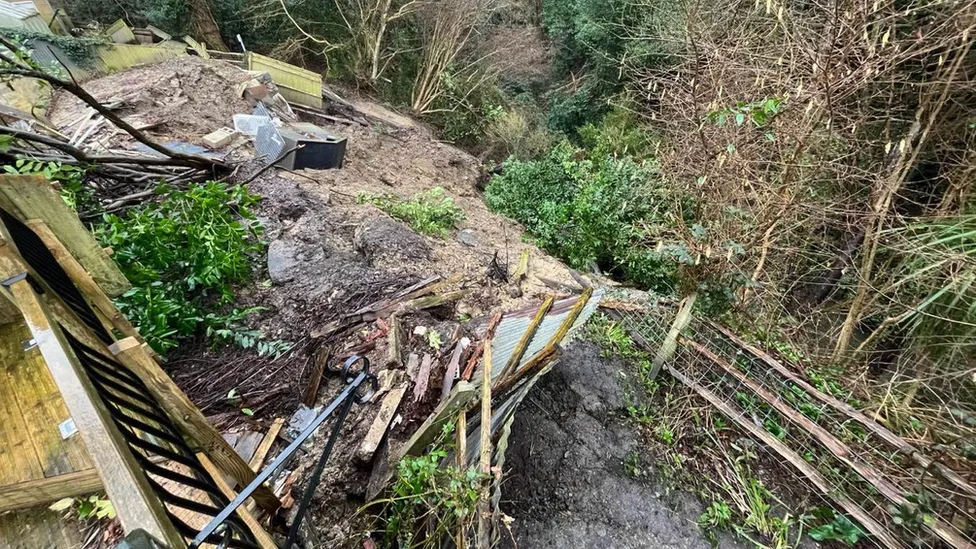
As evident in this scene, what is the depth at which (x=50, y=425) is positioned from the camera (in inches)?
73.0

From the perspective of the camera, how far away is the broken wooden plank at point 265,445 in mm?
2635

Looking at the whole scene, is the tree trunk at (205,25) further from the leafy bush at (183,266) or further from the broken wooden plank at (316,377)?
the broken wooden plank at (316,377)

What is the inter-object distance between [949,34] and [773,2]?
1.46 metres

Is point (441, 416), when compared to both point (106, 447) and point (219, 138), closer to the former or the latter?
point (106, 447)

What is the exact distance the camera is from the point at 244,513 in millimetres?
1649

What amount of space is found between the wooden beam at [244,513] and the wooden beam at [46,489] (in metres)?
0.36

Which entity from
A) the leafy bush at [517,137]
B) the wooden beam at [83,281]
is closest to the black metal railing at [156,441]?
the wooden beam at [83,281]

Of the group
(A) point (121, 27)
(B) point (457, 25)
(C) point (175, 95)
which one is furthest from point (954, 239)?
(A) point (121, 27)

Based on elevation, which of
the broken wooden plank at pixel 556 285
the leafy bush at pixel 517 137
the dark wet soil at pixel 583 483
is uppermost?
the dark wet soil at pixel 583 483

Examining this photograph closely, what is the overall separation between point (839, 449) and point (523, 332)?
7.66ft

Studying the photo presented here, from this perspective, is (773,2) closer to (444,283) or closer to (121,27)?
(444,283)

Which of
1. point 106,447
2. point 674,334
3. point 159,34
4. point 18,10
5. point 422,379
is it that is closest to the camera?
point 106,447

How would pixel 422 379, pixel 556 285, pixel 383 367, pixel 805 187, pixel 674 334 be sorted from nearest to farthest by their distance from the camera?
pixel 422 379 → pixel 383 367 → pixel 674 334 → pixel 805 187 → pixel 556 285

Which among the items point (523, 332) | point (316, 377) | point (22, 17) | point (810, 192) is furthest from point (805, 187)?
point (22, 17)
